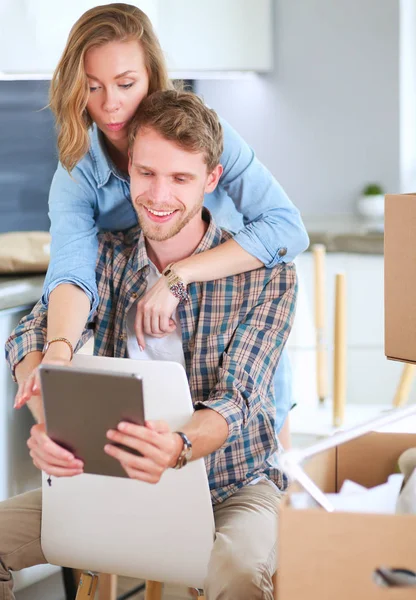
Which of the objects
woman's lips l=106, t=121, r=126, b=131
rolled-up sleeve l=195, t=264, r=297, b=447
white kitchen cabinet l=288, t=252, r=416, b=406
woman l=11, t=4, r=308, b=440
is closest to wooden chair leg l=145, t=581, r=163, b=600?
rolled-up sleeve l=195, t=264, r=297, b=447

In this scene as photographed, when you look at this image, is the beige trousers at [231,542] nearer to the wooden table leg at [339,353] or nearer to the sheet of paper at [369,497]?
the sheet of paper at [369,497]

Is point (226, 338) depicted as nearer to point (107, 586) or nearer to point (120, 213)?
point (120, 213)

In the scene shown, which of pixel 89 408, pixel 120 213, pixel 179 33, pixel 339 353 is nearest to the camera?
pixel 89 408

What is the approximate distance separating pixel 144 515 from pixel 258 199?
2.31 ft

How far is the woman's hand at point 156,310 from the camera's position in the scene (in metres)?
1.60

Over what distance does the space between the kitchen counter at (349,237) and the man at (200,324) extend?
1695 millimetres

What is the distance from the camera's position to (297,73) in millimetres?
3777

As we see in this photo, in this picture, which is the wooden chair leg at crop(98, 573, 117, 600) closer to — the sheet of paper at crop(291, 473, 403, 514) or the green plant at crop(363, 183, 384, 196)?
the sheet of paper at crop(291, 473, 403, 514)

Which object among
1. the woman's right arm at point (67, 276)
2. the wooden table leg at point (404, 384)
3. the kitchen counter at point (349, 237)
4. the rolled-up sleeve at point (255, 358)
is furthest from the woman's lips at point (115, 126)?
the kitchen counter at point (349, 237)

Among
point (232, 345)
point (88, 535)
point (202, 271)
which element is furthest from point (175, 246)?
point (88, 535)

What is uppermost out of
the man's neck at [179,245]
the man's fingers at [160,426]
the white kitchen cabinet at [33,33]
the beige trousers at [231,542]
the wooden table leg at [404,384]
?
the white kitchen cabinet at [33,33]

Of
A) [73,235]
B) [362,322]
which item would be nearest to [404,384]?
[362,322]

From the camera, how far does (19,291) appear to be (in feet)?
6.34

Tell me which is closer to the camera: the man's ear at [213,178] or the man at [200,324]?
the man at [200,324]
